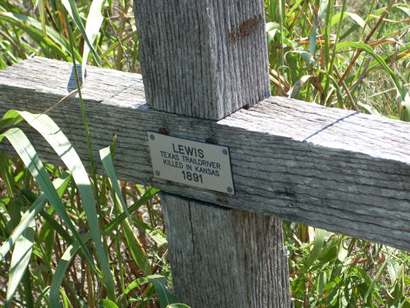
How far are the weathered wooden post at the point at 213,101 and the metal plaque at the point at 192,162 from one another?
0.04 feet

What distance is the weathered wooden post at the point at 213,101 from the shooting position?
1.52m

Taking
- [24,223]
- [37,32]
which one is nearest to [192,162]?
[24,223]

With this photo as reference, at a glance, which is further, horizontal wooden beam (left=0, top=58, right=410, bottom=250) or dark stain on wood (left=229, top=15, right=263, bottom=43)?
dark stain on wood (left=229, top=15, right=263, bottom=43)

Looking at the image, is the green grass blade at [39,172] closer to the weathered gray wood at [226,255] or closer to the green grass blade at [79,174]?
the green grass blade at [79,174]

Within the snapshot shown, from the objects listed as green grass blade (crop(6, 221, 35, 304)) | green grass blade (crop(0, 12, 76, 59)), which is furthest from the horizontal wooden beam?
green grass blade (crop(0, 12, 76, 59))

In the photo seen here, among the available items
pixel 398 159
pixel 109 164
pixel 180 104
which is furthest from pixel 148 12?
pixel 398 159

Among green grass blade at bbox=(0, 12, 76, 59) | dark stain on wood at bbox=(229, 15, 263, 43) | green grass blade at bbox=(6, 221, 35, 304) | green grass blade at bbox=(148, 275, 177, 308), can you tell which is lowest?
green grass blade at bbox=(148, 275, 177, 308)

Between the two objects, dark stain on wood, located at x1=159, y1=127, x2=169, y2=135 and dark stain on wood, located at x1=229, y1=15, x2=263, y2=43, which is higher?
dark stain on wood, located at x1=229, y1=15, x2=263, y2=43

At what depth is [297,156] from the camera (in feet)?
4.85

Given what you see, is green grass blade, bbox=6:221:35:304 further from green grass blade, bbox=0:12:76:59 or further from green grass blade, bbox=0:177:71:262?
green grass blade, bbox=0:12:76:59

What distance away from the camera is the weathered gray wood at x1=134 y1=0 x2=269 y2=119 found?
4.94ft

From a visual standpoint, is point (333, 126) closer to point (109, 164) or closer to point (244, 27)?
point (244, 27)

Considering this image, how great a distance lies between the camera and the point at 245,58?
155 centimetres

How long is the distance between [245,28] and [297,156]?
233 mm
